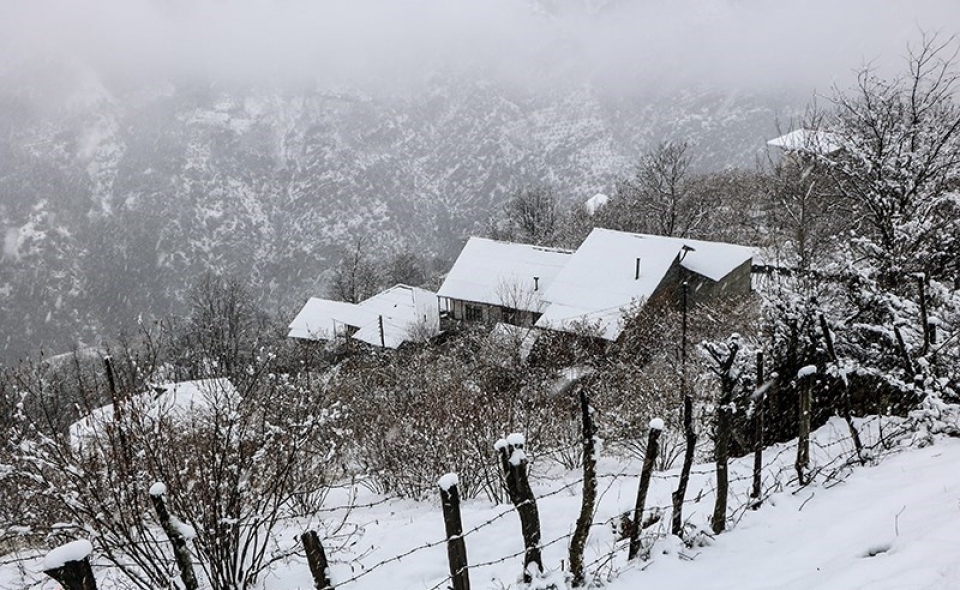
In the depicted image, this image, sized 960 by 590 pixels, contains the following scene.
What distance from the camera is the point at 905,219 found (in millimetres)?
11758

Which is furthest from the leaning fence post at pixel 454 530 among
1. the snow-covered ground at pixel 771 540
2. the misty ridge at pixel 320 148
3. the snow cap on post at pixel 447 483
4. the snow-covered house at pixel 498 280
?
the misty ridge at pixel 320 148

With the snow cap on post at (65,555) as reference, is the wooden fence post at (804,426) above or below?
below

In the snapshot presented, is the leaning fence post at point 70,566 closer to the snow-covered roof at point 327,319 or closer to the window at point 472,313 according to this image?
the window at point 472,313

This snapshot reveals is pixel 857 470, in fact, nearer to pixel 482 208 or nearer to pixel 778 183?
pixel 778 183

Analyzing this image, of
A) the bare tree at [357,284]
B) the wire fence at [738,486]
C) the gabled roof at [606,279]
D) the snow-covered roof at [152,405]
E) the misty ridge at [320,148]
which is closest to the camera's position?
the wire fence at [738,486]

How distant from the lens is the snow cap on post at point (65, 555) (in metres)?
2.78

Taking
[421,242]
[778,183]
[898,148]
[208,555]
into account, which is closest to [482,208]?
[421,242]

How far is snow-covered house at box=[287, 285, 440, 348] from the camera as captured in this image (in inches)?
1501

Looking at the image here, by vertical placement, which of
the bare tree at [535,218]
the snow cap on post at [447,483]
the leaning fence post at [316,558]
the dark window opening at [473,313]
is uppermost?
the bare tree at [535,218]

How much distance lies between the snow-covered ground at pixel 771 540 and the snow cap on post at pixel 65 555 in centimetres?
172

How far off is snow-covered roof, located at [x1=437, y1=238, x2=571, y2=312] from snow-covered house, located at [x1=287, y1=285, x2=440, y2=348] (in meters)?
2.94

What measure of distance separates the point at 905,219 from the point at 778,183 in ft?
72.5

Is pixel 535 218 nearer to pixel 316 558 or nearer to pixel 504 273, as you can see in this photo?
pixel 504 273

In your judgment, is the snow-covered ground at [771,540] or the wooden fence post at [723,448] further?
the wooden fence post at [723,448]
